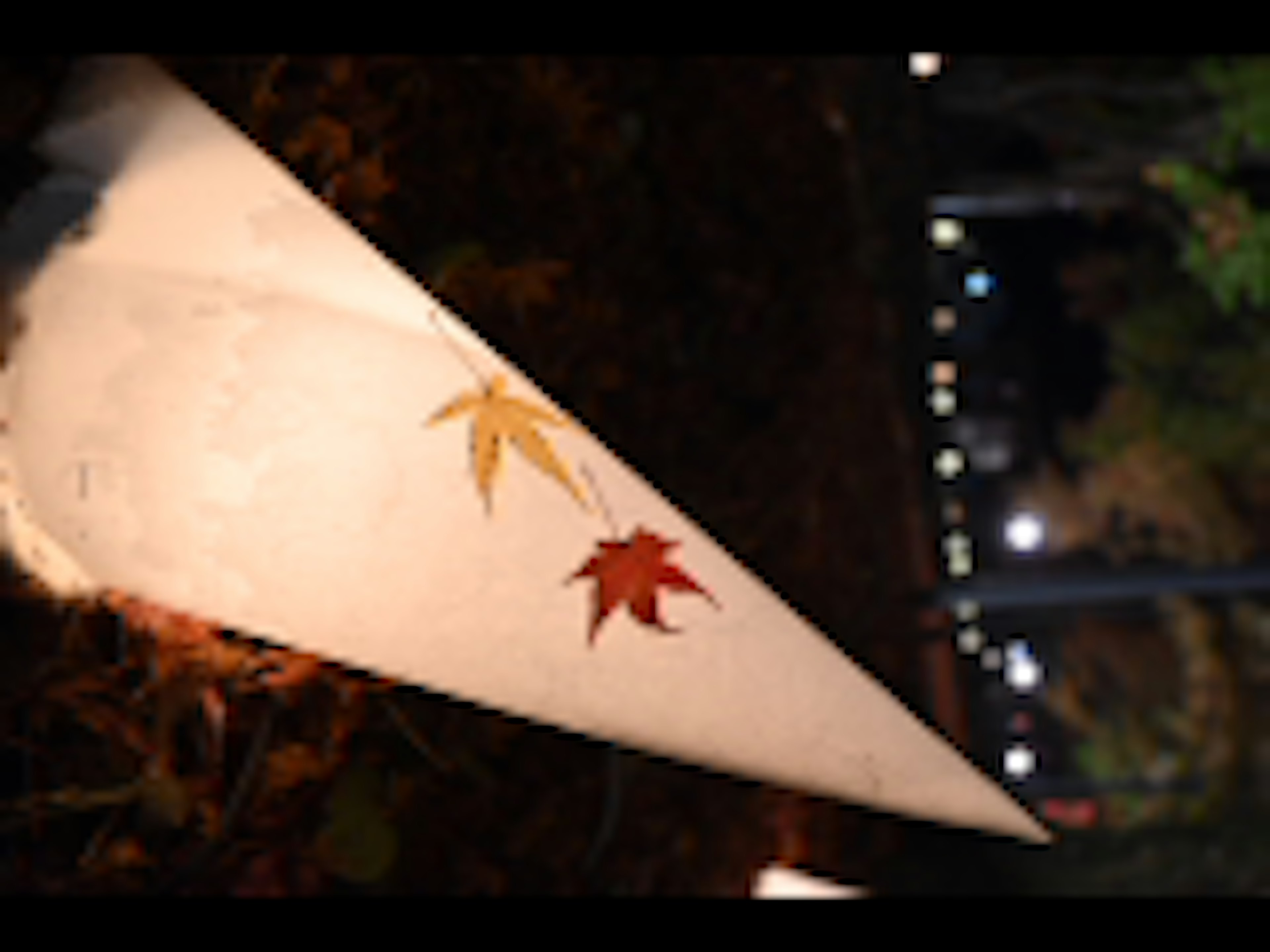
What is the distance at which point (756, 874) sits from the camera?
375 cm

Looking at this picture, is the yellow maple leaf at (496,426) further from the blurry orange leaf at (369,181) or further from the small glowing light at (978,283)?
the small glowing light at (978,283)

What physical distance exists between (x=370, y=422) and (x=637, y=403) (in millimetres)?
2064

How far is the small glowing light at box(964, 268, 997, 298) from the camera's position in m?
A: 6.57

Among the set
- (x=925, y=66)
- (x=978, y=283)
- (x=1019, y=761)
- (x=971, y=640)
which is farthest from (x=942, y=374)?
(x=1019, y=761)

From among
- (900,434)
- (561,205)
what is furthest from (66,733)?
(900,434)

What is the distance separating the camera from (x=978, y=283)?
6660 mm

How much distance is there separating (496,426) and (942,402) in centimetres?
487

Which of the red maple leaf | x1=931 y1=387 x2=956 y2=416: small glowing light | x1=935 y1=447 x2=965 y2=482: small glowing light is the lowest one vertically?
the red maple leaf

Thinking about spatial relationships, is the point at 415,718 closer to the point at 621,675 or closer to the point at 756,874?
the point at 621,675

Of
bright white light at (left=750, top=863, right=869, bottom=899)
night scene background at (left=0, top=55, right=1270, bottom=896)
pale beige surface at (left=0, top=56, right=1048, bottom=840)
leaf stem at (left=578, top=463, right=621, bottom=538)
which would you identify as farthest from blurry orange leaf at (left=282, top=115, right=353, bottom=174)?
bright white light at (left=750, top=863, right=869, bottom=899)

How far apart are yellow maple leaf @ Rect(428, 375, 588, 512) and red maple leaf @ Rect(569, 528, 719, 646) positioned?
0.16 metres

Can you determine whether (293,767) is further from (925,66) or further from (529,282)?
(925,66)

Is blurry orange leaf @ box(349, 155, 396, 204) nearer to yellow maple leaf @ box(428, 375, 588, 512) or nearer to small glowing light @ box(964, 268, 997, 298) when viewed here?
yellow maple leaf @ box(428, 375, 588, 512)

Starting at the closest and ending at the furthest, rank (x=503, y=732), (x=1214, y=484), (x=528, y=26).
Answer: (x=528, y=26) → (x=503, y=732) → (x=1214, y=484)
